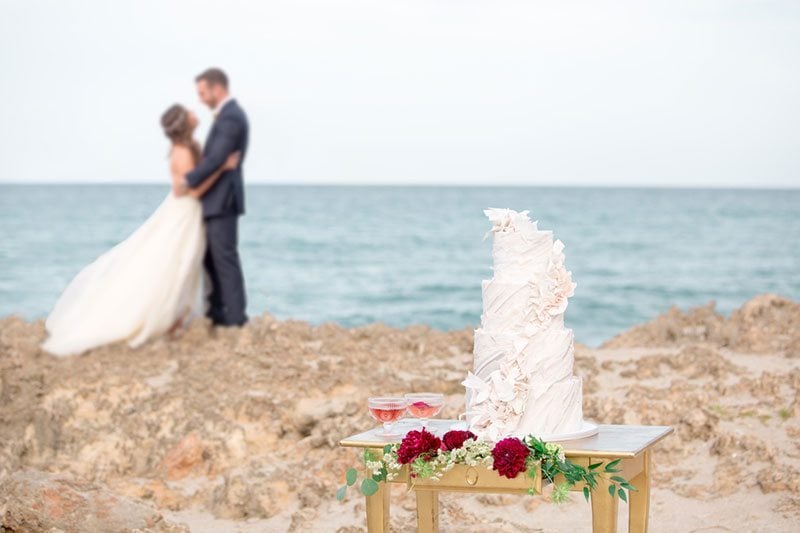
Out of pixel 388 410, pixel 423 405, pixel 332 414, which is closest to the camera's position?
pixel 388 410

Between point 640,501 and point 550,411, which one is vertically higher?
point 550,411

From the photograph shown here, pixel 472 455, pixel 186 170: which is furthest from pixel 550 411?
pixel 186 170

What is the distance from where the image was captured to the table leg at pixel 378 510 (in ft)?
14.6

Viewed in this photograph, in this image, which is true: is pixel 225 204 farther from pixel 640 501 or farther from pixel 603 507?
pixel 603 507

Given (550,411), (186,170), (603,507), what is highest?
(186,170)

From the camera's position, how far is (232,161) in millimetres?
9953

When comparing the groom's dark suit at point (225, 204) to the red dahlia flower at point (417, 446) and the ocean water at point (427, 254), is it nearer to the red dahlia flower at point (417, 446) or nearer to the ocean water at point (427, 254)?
the ocean water at point (427, 254)

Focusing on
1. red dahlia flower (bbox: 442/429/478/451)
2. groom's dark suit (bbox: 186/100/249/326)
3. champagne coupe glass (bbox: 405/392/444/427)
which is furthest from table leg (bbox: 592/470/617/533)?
groom's dark suit (bbox: 186/100/249/326)

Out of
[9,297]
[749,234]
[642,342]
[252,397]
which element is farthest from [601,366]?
[749,234]

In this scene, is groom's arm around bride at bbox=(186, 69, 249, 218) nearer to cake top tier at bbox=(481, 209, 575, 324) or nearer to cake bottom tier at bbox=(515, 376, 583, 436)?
cake top tier at bbox=(481, 209, 575, 324)

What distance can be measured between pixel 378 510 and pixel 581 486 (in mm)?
799

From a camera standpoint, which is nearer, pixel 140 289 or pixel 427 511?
pixel 427 511

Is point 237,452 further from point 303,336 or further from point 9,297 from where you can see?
point 9,297

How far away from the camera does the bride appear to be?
933cm
